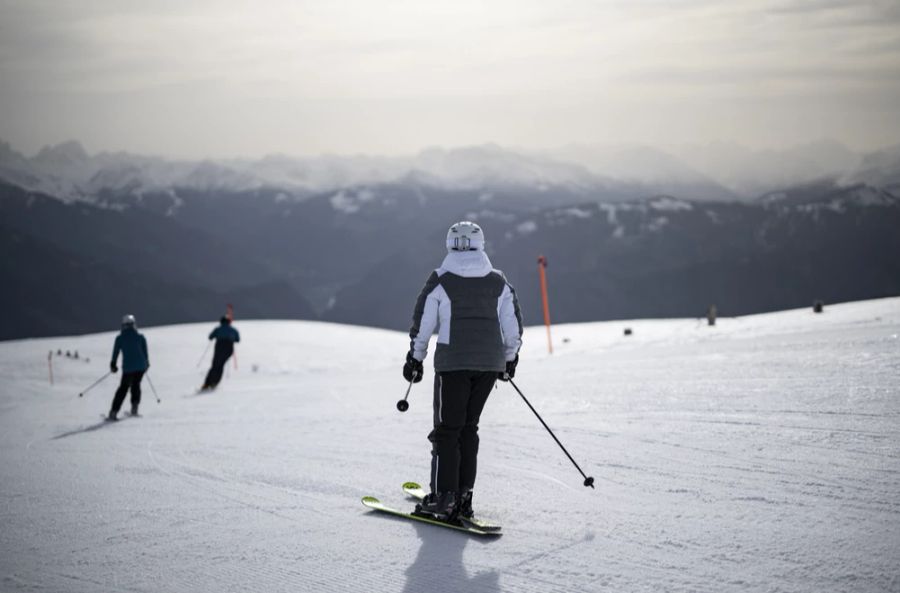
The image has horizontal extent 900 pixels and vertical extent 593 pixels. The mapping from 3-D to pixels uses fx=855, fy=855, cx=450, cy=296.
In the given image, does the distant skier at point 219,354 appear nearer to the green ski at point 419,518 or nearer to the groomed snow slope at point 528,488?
the groomed snow slope at point 528,488

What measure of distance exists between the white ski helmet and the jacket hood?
38mm

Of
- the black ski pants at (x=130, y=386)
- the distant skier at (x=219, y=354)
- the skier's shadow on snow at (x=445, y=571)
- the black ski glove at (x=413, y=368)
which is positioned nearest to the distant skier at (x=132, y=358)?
the black ski pants at (x=130, y=386)

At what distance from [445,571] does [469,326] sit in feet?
4.80

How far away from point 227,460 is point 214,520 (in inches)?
92.9

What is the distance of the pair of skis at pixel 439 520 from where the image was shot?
190 inches

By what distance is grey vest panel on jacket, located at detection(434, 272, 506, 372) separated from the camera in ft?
16.6

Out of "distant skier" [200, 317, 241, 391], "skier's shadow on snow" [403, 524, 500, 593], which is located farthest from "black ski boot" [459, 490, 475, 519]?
"distant skier" [200, 317, 241, 391]

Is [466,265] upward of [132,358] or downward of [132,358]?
upward

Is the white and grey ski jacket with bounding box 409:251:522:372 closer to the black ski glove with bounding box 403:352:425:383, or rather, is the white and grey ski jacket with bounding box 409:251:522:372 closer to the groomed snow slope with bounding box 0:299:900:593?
the black ski glove with bounding box 403:352:425:383

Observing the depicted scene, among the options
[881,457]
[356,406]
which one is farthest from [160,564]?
[356,406]

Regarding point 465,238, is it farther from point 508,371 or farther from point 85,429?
point 85,429

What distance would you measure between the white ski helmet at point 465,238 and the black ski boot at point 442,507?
1.48m

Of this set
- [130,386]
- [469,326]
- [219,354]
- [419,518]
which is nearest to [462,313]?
[469,326]

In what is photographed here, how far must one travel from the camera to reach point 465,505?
5133 millimetres
